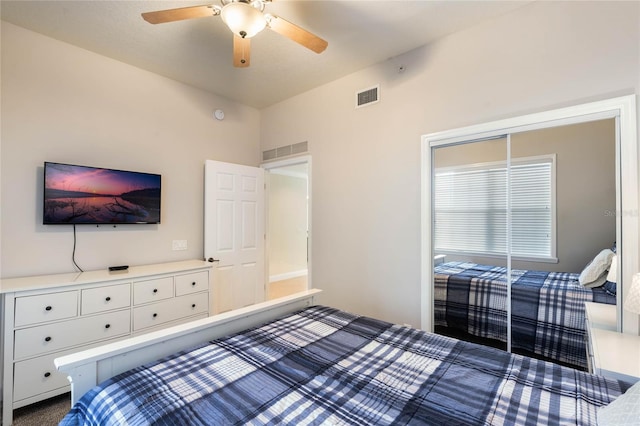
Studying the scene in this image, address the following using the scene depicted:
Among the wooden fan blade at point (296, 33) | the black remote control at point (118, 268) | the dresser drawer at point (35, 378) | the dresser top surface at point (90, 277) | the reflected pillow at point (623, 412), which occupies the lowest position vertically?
the dresser drawer at point (35, 378)

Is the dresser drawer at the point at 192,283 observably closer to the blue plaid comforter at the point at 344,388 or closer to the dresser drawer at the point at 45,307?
the dresser drawer at the point at 45,307

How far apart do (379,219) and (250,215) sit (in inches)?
69.6

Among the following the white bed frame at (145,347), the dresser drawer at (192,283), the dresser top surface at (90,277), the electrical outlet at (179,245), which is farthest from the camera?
the electrical outlet at (179,245)

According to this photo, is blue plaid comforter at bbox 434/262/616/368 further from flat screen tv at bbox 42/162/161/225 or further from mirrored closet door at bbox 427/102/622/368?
flat screen tv at bbox 42/162/161/225

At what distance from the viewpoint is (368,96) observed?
3.00 metres

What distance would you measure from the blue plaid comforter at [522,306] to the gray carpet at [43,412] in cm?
301

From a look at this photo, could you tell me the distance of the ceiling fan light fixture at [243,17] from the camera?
1.66 metres

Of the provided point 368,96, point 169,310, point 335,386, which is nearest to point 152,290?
point 169,310

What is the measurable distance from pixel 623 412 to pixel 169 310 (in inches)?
119

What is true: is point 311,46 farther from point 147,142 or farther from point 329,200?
point 147,142

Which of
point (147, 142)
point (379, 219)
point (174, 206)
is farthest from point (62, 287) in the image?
point (379, 219)

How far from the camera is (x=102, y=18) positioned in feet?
7.33

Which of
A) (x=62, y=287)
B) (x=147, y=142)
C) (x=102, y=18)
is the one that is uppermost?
(x=102, y=18)

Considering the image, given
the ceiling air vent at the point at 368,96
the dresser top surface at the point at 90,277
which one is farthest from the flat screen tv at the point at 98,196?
the ceiling air vent at the point at 368,96
